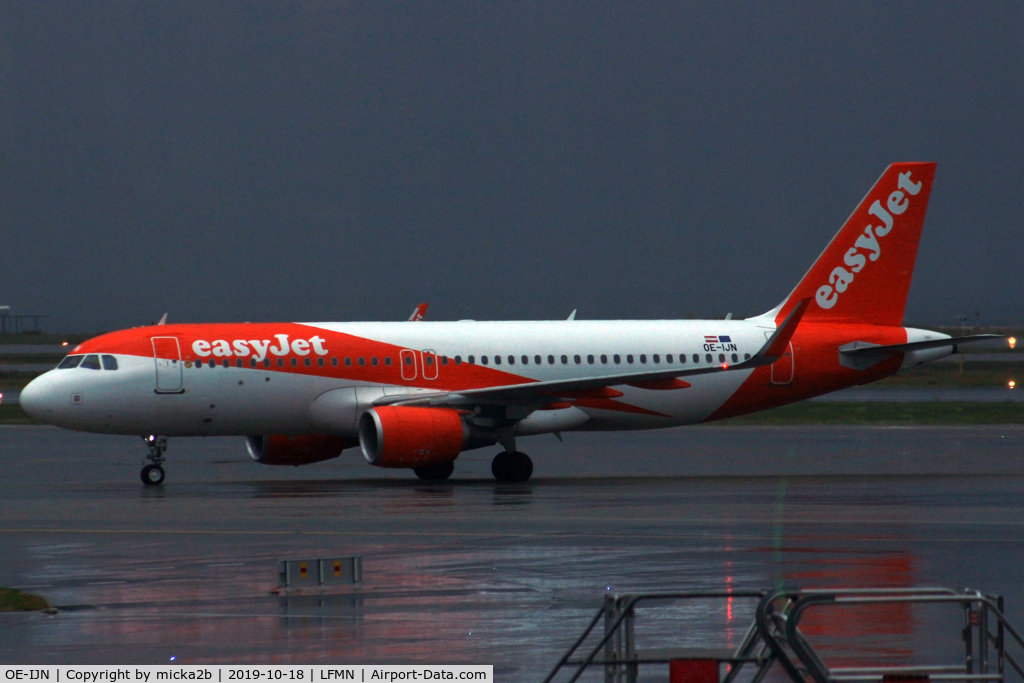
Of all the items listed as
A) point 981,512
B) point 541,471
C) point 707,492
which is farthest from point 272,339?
point 981,512

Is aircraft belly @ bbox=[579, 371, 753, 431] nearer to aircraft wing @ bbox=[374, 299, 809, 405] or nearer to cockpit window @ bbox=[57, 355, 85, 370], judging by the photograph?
aircraft wing @ bbox=[374, 299, 809, 405]

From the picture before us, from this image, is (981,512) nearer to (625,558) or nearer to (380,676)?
(625,558)

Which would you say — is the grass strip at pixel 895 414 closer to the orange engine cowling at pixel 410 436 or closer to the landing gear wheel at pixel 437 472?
the landing gear wheel at pixel 437 472

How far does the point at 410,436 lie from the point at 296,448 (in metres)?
4.65

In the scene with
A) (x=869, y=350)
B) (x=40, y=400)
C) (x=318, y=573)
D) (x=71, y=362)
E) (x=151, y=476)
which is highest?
(x=869, y=350)

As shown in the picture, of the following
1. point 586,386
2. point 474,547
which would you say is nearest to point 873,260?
point 586,386

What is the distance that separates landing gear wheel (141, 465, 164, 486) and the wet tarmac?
1.44ft

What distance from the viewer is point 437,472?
31.8m

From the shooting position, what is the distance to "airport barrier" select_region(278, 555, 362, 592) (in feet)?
51.1

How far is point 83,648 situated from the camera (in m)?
12.2

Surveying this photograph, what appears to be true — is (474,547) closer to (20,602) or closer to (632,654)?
(20,602)

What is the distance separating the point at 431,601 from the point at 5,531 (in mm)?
9489

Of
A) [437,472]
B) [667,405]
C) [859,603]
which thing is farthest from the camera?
[667,405]

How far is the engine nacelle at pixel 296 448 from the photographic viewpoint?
1280 inches
